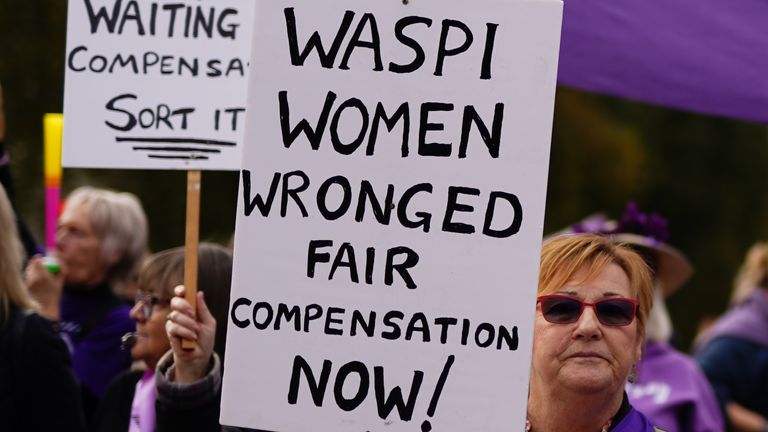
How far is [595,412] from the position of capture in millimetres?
3164

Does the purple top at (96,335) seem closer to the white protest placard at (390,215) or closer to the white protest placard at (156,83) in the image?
the white protest placard at (156,83)

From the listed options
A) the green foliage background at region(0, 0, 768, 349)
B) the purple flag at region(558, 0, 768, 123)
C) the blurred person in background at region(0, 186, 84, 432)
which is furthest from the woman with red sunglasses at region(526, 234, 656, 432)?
the green foliage background at region(0, 0, 768, 349)

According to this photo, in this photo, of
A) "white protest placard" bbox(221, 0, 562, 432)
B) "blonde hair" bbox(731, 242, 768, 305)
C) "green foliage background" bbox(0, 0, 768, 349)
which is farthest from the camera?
"green foliage background" bbox(0, 0, 768, 349)

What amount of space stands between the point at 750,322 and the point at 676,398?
1.15 meters

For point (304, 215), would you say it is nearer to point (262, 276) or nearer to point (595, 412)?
point (262, 276)

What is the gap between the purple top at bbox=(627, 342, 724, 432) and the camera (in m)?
5.45

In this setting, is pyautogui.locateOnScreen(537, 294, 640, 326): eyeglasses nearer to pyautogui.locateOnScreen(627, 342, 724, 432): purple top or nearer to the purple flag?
the purple flag

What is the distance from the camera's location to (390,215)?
3096 mm

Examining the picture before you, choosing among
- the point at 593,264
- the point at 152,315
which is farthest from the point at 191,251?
the point at 593,264

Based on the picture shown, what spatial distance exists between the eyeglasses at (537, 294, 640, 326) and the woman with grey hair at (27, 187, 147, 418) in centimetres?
230

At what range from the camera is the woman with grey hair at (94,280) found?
5.00 m

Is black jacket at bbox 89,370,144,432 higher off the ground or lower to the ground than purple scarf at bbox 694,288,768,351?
lower

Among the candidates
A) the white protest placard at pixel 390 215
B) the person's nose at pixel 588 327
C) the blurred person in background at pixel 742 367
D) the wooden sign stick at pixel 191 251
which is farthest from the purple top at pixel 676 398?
the white protest placard at pixel 390 215

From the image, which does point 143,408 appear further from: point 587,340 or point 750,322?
point 750,322
